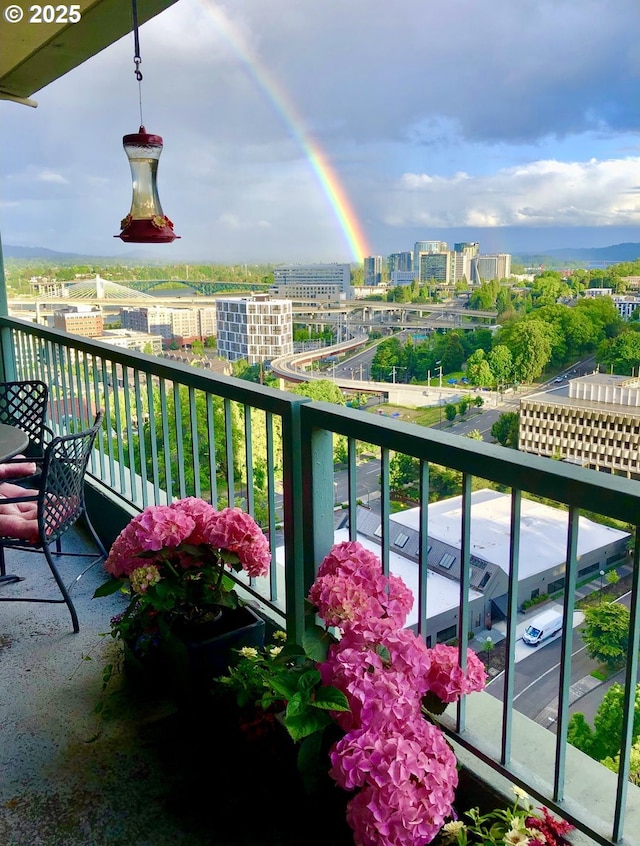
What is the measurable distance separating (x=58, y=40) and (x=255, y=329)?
86.3 inches

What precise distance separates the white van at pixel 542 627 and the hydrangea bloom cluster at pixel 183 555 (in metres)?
0.86

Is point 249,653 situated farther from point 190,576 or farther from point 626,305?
point 626,305

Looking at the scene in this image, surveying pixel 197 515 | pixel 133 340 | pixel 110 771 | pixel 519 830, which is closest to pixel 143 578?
pixel 197 515

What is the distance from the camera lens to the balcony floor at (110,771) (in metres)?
1.67

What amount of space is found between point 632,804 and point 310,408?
116 cm

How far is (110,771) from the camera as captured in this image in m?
1.89

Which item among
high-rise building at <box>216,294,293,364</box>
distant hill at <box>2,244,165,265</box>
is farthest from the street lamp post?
distant hill at <box>2,244,165,265</box>

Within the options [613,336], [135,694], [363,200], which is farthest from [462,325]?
[363,200]

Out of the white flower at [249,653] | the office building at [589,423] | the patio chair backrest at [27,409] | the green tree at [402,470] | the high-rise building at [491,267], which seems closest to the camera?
the green tree at [402,470]

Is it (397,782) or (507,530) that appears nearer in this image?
(397,782)

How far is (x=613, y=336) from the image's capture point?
7.66ft

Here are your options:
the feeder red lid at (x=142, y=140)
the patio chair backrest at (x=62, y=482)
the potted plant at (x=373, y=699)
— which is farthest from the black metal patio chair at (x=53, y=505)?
the potted plant at (x=373, y=699)

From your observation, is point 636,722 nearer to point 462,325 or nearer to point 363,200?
point 462,325

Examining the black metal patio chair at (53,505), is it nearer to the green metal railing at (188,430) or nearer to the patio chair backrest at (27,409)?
the green metal railing at (188,430)
